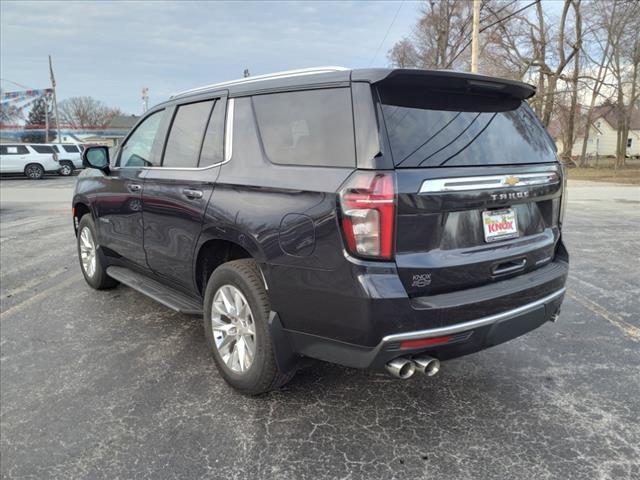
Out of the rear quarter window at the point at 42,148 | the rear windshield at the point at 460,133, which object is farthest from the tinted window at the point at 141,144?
the rear quarter window at the point at 42,148

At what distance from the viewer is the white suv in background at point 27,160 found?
23859mm

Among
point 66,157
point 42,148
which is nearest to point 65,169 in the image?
point 66,157

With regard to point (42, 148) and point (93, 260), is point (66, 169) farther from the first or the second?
point (93, 260)

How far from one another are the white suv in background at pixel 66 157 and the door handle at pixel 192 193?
25.7m

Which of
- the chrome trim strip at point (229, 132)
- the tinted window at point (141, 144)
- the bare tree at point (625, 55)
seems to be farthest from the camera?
the bare tree at point (625, 55)

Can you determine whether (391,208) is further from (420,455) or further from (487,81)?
(420,455)

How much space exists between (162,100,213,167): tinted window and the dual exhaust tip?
1.95 m

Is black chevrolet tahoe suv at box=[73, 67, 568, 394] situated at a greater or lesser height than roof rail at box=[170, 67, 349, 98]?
lesser

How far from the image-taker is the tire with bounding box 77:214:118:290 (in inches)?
195

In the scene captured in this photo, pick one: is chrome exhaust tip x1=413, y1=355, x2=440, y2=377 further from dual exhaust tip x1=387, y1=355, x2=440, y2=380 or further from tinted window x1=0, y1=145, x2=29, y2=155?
tinted window x1=0, y1=145, x2=29, y2=155

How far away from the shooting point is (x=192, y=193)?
3.27 metres

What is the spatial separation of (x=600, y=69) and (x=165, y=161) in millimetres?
38834

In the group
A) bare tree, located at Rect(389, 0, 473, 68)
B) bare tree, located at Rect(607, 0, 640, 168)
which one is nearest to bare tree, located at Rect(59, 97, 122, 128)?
bare tree, located at Rect(389, 0, 473, 68)

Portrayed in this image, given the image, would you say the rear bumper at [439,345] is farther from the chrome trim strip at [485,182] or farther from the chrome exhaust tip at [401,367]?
the chrome trim strip at [485,182]
